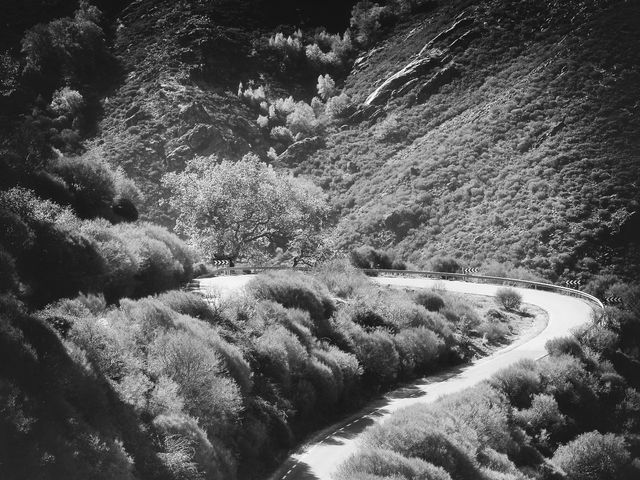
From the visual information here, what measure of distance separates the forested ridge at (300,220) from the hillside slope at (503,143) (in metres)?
0.23

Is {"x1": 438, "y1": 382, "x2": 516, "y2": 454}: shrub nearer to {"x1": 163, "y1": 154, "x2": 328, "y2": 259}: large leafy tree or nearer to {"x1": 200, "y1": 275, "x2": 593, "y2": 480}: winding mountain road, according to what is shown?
{"x1": 200, "y1": 275, "x2": 593, "y2": 480}: winding mountain road

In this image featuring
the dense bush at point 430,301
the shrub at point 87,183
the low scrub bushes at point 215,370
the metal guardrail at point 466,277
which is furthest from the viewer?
the metal guardrail at point 466,277

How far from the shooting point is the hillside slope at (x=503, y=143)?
3812cm

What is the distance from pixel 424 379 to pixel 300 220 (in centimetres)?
2034

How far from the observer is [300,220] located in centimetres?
3750

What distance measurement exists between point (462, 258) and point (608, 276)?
31.3 feet

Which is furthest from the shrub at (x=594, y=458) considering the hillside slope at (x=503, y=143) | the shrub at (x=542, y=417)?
the hillside slope at (x=503, y=143)

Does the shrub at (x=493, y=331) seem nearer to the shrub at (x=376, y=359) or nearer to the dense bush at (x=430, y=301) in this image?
the dense bush at (x=430, y=301)

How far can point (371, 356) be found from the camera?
59.6 feet

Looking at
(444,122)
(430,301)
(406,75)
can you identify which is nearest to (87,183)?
(430,301)

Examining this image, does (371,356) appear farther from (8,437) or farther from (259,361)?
(8,437)

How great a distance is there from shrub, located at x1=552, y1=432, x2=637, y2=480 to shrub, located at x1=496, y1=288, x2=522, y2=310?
9.80m

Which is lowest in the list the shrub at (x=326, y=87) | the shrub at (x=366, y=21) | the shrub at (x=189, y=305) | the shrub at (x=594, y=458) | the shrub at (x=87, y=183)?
the shrub at (x=594, y=458)

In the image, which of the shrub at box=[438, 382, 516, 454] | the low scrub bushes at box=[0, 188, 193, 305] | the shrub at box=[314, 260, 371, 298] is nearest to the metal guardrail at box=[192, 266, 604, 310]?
the shrub at box=[314, 260, 371, 298]
